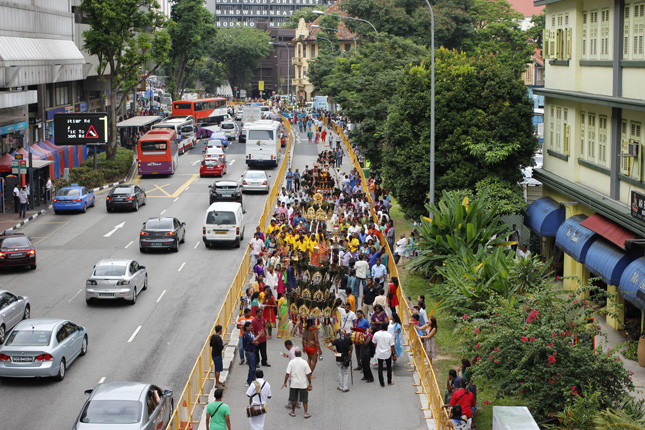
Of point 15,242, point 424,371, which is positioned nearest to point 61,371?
point 424,371

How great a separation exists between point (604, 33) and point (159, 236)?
18.4 metres

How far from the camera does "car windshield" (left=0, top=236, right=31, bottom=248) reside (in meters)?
31.8

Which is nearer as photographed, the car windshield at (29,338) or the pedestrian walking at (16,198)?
the car windshield at (29,338)

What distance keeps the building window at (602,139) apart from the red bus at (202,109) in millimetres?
63782

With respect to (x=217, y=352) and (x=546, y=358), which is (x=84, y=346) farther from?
(x=546, y=358)

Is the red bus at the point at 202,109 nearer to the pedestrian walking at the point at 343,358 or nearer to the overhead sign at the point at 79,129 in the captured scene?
the overhead sign at the point at 79,129

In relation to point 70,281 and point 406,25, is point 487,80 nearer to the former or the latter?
point 70,281

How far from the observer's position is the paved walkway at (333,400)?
57.7 feet

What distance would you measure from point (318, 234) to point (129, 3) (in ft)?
117

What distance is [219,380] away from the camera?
64.1ft

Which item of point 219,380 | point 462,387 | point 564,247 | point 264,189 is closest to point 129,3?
point 264,189

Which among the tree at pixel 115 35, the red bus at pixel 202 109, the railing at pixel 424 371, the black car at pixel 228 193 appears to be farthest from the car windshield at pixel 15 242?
the red bus at pixel 202 109

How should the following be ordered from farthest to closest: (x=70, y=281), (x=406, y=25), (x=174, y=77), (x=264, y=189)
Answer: (x=174, y=77) < (x=406, y=25) < (x=264, y=189) < (x=70, y=281)

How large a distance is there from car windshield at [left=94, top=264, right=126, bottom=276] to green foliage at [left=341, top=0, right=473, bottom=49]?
4941cm
